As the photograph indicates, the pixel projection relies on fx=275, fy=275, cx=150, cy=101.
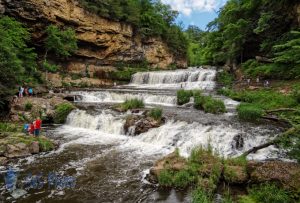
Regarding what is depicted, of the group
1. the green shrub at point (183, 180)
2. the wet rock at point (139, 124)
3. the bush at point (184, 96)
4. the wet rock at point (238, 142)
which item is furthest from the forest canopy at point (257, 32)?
the green shrub at point (183, 180)

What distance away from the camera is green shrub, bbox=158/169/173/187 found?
8.73m

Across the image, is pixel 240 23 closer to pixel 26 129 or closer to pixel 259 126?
pixel 259 126

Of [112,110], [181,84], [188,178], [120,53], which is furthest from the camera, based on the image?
[120,53]

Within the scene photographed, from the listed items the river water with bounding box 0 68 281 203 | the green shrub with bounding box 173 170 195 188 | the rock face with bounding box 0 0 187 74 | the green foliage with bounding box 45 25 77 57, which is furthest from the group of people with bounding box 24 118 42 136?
the rock face with bounding box 0 0 187 74

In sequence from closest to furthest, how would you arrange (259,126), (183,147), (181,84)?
(183,147)
(259,126)
(181,84)

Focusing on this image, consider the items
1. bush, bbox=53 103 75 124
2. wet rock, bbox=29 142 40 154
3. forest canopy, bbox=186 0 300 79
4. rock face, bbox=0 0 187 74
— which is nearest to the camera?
wet rock, bbox=29 142 40 154

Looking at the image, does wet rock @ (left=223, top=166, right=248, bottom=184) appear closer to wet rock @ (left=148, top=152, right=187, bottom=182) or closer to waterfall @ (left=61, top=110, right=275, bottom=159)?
wet rock @ (left=148, top=152, right=187, bottom=182)

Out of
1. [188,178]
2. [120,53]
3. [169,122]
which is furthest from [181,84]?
[188,178]

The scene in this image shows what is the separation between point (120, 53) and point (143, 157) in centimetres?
3165

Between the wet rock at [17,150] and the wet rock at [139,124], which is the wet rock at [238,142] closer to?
the wet rock at [139,124]

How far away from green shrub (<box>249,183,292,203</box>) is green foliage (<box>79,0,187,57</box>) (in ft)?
111

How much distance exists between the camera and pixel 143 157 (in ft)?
39.7

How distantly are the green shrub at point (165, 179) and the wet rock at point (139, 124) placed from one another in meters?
6.44

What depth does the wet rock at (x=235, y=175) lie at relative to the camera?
857 cm
